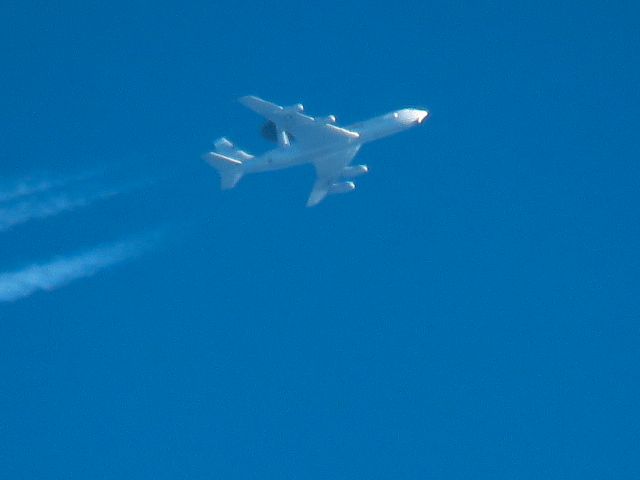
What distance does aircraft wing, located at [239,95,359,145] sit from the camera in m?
77.8

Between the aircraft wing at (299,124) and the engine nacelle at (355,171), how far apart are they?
2425 millimetres

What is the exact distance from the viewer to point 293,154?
7969 cm

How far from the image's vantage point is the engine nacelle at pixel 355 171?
82125 mm

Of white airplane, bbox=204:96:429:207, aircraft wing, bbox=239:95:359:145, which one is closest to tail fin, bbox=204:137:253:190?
white airplane, bbox=204:96:429:207

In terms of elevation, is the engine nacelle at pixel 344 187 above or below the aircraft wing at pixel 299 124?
below

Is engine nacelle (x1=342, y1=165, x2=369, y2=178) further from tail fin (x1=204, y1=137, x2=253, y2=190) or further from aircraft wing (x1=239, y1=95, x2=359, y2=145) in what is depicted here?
tail fin (x1=204, y1=137, x2=253, y2=190)

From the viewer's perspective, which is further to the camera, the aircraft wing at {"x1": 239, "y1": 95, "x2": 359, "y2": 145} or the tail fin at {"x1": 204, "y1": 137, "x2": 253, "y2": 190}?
the tail fin at {"x1": 204, "y1": 137, "x2": 253, "y2": 190}

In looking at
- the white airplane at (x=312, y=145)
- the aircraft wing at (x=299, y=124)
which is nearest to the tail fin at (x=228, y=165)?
the white airplane at (x=312, y=145)

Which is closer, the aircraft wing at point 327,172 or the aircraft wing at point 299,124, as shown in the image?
the aircraft wing at point 299,124

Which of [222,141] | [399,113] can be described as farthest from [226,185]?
[399,113]

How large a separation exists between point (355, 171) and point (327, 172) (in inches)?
61.6

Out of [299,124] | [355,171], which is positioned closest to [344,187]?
[355,171]

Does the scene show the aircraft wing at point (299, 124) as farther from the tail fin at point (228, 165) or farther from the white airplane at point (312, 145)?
the tail fin at point (228, 165)

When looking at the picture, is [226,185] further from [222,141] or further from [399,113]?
[399,113]
